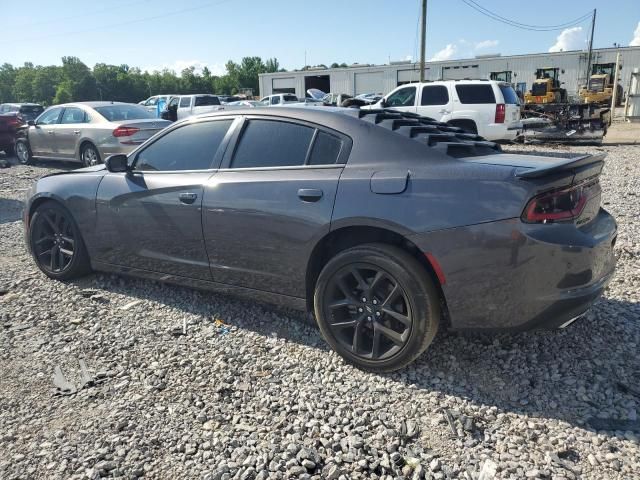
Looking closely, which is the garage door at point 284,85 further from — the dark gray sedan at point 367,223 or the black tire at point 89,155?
Answer: the dark gray sedan at point 367,223

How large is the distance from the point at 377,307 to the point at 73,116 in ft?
35.7

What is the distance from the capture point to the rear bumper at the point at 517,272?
8.46 ft

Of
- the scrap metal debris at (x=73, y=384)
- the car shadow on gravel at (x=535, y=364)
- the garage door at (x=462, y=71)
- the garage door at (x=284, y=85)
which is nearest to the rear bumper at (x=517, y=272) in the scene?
the car shadow on gravel at (x=535, y=364)

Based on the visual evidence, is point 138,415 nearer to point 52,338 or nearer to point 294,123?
point 52,338

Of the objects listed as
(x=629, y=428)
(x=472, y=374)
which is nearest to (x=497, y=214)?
(x=472, y=374)

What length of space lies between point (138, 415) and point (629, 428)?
257cm

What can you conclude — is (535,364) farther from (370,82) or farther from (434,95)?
(370,82)

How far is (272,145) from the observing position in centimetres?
350

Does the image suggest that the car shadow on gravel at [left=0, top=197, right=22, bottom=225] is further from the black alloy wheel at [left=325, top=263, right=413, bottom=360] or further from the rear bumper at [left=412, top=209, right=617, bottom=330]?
the rear bumper at [left=412, top=209, right=617, bottom=330]

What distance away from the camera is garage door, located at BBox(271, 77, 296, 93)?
53.1m

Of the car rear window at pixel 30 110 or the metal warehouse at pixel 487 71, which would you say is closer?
the car rear window at pixel 30 110

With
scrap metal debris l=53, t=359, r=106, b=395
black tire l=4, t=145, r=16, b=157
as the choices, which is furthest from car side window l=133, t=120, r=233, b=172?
black tire l=4, t=145, r=16, b=157

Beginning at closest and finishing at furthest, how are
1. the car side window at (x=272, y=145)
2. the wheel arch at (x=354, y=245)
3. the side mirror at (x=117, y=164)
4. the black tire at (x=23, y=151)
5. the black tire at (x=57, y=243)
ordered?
the wheel arch at (x=354, y=245) < the car side window at (x=272, y=145) < the side mirror at (x=117, y=164) < the black tire at (x=57, y=243) < the black tire at (x=23, y=151)

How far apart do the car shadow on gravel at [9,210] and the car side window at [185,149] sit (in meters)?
4.59
